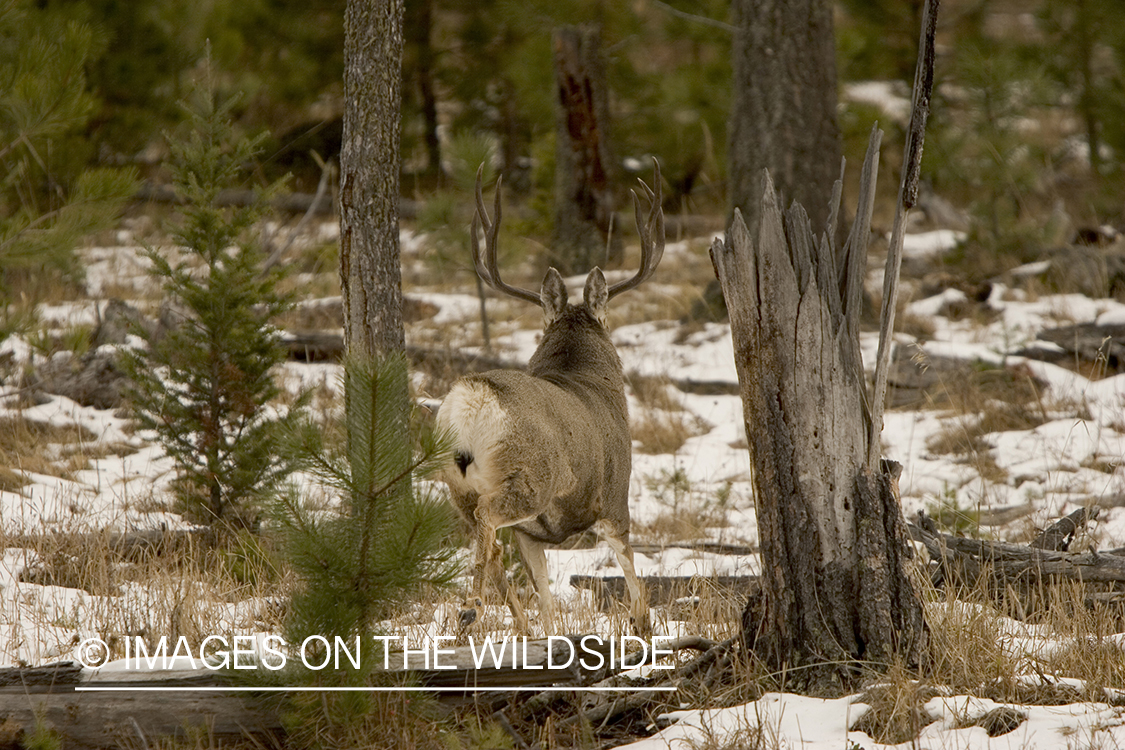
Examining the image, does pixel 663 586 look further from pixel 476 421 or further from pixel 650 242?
pixel 650 242

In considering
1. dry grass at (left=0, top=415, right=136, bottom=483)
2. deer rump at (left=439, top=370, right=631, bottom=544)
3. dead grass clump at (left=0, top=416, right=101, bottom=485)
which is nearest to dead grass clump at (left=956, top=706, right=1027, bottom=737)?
deer rump at (left=439, top=370, right=631, bottom=544)

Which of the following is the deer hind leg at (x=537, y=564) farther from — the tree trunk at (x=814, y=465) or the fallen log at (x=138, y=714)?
the fallen log at (x=138, y=714)

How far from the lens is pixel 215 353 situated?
575cm

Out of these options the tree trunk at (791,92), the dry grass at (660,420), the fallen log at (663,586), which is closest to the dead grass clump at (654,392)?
the dry grass at (660,420)

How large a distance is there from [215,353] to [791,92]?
237 inches

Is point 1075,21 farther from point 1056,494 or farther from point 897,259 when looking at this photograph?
point 897,259

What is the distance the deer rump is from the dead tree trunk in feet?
2.97

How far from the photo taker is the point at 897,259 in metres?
3.97

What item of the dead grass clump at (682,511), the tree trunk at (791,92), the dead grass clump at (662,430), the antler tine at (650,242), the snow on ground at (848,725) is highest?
the tree trunk at (791,92)

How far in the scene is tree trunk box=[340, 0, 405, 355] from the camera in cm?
495

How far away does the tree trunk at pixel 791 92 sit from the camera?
9.76 metres

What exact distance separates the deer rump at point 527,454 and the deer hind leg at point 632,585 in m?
0.17

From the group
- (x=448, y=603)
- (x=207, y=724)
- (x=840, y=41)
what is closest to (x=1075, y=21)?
(x=840, y=41)

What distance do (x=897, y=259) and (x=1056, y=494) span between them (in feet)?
10.9
